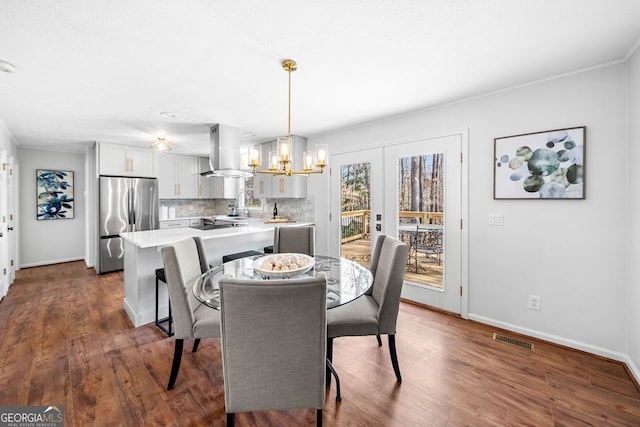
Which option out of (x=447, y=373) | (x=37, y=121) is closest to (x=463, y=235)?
(x=447, y=373)

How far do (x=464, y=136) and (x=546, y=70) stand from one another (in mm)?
785

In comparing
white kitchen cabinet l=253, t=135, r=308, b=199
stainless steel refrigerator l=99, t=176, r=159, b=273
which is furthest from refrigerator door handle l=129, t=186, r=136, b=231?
white kitchen cabinet l=253, t=135, r=308, b=199

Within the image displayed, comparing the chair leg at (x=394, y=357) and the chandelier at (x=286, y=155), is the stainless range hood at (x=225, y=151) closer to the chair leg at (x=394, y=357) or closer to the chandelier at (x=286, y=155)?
the chandelier at (x=286, y=155)

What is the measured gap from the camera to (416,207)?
10.3 feet

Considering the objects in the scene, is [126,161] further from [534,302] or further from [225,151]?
[534,302]

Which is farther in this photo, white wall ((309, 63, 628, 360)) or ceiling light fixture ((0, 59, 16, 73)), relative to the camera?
white wall ((309, 63, 628, 360))

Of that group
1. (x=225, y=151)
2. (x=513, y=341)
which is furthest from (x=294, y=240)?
(x=513, y=341)

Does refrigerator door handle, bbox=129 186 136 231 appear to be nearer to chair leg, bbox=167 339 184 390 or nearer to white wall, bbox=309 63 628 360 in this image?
chair leg, bbox=167 339 184 390

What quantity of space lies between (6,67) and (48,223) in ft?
14.5

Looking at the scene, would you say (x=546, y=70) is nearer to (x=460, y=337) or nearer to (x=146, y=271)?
(x=460, y=337)

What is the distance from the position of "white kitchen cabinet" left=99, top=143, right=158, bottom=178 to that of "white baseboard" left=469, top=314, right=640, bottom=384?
5729 mm

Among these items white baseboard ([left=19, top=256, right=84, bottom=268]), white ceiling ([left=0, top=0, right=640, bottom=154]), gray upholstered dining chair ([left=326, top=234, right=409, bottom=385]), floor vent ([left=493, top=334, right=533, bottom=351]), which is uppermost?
white ceiling ([left=0, top=0, right=640, bottom=154])

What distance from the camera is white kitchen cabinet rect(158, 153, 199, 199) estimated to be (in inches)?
215

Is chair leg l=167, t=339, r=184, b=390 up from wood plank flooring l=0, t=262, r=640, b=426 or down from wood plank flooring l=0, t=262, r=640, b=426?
up
